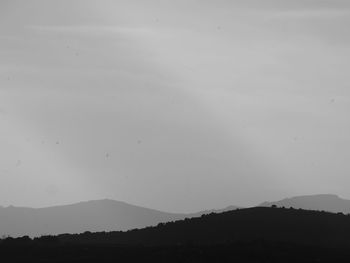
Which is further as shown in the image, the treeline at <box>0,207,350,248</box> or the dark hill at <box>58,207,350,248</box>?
the dark hill at <box>58,207,350,248</box>

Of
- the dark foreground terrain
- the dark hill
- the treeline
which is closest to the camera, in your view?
the dark foreground terrain

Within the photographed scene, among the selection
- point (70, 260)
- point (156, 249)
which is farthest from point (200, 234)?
point (70, 260)

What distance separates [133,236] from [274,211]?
9831 mm

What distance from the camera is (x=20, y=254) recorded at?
42.1m

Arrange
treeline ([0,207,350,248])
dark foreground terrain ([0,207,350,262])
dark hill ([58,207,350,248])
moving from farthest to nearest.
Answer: dark hill ([58,207,350,248]) < treeline ([0,207,350,248]) < dark foreground terrain ([0,207,350,262])

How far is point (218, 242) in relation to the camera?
149 feet

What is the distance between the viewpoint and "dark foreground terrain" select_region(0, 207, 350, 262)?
38.1 m

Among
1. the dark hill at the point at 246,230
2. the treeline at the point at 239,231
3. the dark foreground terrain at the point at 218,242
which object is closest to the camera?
the dark foreground terrain at the point at 218,242

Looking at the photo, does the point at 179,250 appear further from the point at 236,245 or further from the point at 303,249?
the point at 303,249

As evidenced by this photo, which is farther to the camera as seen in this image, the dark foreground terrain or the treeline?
the treeline

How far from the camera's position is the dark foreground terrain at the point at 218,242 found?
1501 inches

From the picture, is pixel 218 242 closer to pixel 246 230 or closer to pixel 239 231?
pixel 239 231

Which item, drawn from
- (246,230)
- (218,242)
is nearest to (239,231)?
(246,230)

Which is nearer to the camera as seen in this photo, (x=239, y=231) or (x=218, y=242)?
(x=218, y=242)
